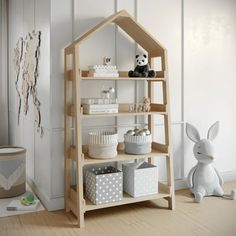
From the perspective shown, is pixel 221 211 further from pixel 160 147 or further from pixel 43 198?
pixel 43 198

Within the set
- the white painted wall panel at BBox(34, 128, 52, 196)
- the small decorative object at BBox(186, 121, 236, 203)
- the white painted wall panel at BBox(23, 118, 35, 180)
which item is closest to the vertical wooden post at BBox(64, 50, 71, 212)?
the white painted wall panel at BBox(34, 128, 52, 196)

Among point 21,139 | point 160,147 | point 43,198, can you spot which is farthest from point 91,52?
point 21,139

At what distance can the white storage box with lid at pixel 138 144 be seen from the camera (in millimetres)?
2594

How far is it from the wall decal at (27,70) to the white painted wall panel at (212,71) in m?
1.36

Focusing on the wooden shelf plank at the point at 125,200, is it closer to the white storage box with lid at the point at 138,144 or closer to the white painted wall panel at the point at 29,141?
the white storage box with lid at the point at 138,144

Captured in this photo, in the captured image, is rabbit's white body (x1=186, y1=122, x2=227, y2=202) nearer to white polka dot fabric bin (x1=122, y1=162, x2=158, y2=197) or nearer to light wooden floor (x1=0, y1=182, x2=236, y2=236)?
light wooden floor (x1=0, y1=182, x2=236, y2=236)

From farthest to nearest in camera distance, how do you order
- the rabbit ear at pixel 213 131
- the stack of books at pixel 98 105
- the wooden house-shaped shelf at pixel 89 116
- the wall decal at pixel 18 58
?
the wall decal at pixel 18 58 < the rabbit ear at pixel 213 131 < the stack of books at pixel 98 105 < the wooden house-shaped shelf at pixel 89 116

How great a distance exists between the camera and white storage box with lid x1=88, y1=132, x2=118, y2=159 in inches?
97.1

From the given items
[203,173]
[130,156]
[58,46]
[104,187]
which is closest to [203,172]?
[203,173]

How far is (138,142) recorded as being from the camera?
2590 mm

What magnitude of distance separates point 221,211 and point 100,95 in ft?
4.30

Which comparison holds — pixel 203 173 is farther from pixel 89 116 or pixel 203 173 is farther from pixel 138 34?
pixel 138 34

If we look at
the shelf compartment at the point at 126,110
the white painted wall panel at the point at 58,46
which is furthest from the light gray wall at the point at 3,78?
the shelf compartment at the point at 126,110

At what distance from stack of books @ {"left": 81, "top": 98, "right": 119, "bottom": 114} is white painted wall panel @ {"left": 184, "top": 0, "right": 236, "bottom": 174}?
0.92 m
